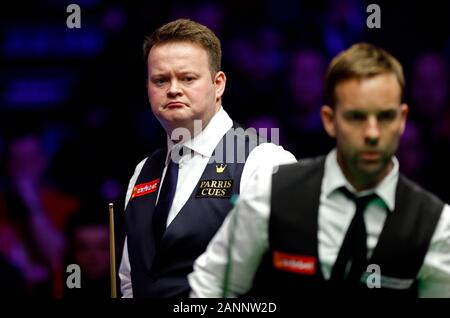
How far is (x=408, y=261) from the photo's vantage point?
2.49 metres

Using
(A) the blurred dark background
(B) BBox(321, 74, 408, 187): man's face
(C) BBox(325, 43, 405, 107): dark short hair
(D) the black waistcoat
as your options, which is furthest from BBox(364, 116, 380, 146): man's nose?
(A) the blurred dark background

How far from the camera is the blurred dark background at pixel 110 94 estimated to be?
4.18m

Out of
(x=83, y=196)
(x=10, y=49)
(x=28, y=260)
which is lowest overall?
(x=28, y=260)

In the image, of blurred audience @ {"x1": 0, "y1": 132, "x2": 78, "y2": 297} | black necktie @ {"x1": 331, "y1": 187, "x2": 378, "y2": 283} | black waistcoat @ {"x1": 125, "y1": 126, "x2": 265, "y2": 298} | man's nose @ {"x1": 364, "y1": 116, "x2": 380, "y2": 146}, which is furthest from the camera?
blurred audience @ {"x1": 0, "y1": 132, "x2": 78, "y2": 297}

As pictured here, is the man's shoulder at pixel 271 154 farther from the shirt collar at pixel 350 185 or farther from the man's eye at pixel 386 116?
the man's eye at pixel 386 116

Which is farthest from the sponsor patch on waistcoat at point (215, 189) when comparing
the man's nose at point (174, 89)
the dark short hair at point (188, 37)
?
the dark short hair at point (188, 37)

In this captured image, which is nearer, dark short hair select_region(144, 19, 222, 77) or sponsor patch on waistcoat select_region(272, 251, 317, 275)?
sponsor patch on waistcoat select_region(272, 251, 317, 275)

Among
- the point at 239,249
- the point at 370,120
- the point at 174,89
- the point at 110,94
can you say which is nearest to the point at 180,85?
the point at 174,89

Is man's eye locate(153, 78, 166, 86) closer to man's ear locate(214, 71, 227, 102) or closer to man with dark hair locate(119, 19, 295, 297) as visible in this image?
man with dark hair locate(119, 19, 295, 297)

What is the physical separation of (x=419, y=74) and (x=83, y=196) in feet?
5.63

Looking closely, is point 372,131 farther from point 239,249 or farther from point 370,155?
Answer: point 239,249

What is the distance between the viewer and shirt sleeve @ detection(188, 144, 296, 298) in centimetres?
255
